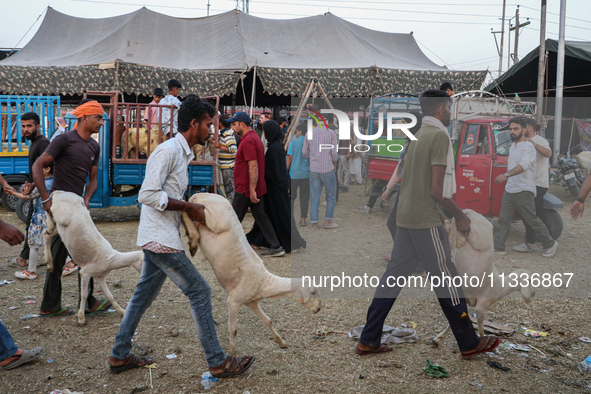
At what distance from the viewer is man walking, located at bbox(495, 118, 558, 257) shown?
570cm

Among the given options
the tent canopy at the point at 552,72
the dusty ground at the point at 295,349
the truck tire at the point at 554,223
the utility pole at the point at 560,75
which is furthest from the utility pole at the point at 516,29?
Result: the dusty ground at the point at 295,349

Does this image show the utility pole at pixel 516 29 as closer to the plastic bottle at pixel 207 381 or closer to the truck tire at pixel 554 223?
the truck tire at pixel 554 223

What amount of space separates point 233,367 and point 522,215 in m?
4.46

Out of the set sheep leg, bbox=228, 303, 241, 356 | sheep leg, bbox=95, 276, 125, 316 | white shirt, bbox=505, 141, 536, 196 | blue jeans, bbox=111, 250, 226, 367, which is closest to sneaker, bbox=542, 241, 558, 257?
white shirt, bbox=505, 141, 536, 196

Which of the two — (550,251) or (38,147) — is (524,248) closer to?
(550,251)

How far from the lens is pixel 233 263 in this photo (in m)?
3.16

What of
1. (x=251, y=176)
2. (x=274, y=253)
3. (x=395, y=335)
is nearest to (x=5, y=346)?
(x=395, y=335)

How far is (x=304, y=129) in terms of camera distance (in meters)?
7.86

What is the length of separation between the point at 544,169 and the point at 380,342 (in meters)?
4.13

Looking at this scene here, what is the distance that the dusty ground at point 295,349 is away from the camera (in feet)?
9.95

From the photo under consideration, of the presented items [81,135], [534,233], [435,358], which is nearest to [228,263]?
[435,358]

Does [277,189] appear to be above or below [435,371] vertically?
Answer: above

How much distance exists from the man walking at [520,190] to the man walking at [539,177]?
93 millimetres

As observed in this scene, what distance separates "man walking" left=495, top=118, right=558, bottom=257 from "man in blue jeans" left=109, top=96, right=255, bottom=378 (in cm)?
425
